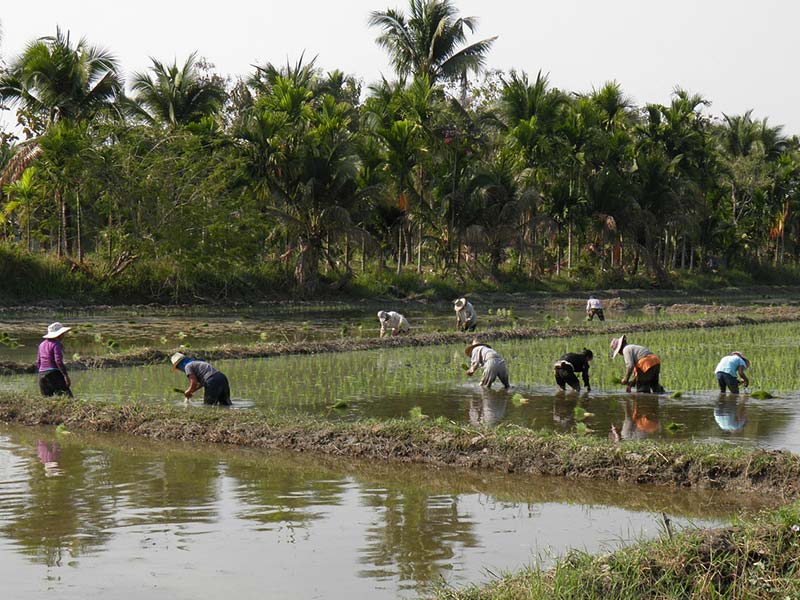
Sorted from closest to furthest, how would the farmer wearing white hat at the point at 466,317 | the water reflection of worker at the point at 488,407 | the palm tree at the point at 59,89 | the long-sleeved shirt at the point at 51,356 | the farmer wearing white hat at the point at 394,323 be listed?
the water reflection of worker at the point at 488,407 → the long-sleeved shirt at the point at 51,356 → the farmer wearing white hat at the point at 394,323 → the farmer wearing white hat at the point at 466,317 → the palm tree at the point at 59,89

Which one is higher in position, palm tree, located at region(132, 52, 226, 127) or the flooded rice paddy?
palm tree, located at region(132, 52, 226, 127)

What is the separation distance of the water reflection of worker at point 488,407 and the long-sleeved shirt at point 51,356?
4.59 m

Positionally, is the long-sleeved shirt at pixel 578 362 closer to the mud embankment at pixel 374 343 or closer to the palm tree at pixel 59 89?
the mud embankment at pixel 374 343

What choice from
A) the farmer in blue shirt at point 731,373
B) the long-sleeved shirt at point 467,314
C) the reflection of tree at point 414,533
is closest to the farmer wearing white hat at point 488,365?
the farmer in blue shirt at point 731,373

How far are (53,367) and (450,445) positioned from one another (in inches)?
205

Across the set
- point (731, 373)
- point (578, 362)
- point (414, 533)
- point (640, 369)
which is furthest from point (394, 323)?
point (414, 533)

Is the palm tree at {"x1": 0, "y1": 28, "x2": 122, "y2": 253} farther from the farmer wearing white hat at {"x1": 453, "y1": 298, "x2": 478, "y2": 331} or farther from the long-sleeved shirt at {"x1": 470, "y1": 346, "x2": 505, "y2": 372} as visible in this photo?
the long-sleeved shirt at {"x1": 470, "y1": 346, "x2": 505, "y2": 372}

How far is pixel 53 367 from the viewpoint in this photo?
11.6m

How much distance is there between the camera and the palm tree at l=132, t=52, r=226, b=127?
3103 centimetres

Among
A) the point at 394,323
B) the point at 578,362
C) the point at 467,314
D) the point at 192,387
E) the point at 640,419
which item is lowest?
the point at 640,419

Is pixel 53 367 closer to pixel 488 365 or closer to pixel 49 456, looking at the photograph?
pixel 49 456

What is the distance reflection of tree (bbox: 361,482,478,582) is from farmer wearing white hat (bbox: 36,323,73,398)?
214 inches

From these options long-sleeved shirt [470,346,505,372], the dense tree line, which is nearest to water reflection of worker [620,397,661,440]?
long-sleeved shirt [470,346,505,372]

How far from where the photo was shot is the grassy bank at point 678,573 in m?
4.58
